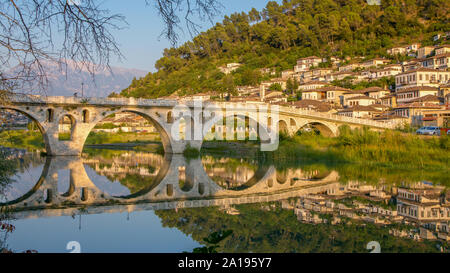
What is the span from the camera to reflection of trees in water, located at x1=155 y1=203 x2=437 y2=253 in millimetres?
7105

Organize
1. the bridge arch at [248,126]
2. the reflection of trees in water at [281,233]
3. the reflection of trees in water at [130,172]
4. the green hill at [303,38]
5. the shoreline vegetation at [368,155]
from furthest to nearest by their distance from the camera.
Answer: the green hill at [303,38] → the bridge arch at [248,126] → the shoreline vegetation at [368,155] → the reflection of trees in water at [130,172] → the reflection of trees in water at [281,233]

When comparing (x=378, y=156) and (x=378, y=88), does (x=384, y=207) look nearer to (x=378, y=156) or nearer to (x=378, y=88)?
(x=378, y=156)

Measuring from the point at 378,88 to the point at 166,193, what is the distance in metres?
42.0

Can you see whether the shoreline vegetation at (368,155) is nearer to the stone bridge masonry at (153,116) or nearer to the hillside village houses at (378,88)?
the stone bridge masonry at (153,116)

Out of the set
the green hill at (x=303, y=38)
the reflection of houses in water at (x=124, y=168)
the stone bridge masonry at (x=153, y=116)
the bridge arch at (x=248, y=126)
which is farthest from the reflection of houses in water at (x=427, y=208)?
the green hill at (x=303, y=38)

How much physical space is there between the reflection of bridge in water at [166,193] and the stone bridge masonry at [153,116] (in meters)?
7.15

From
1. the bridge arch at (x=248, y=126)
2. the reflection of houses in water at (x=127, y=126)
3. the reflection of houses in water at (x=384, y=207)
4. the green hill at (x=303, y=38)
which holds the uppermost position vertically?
the green hill at (x=303, y=38)

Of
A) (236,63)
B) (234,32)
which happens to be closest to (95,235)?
(236,63)

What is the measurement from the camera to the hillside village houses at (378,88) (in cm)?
4000

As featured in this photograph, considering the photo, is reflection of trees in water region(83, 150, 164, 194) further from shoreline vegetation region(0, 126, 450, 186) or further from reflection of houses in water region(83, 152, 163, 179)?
shoreline vegetation region(0, 126, 450, 186)

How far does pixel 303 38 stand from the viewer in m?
86.9

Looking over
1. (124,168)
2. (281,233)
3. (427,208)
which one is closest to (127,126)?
(124,168)
